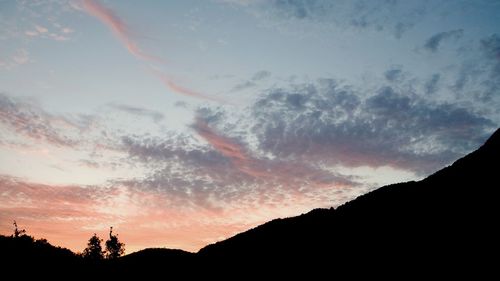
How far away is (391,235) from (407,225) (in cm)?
91

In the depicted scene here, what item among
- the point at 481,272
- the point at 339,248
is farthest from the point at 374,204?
the point at 481,272

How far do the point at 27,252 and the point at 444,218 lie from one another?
2808 centimetres

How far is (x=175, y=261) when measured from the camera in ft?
94.1

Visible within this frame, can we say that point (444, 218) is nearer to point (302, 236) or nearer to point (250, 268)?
point (302, 236)

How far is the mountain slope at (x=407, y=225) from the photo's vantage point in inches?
605

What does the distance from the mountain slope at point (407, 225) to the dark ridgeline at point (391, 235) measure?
4cm

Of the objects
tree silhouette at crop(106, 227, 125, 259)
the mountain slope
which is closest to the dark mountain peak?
the mountain slope

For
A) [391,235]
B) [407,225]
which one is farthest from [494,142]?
[391,235]

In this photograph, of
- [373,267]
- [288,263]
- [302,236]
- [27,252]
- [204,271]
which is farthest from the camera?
[27,252]

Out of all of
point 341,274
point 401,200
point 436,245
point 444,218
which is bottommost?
point 341,274

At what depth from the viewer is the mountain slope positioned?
15359 mm

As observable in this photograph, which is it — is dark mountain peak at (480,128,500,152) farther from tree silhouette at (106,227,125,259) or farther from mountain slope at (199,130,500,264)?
tree silhouette at (106,227,125,259)

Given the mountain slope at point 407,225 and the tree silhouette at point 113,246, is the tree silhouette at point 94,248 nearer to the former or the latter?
the tree silhouette at point 113,246

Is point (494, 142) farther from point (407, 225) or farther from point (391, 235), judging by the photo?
point (391, 235)
